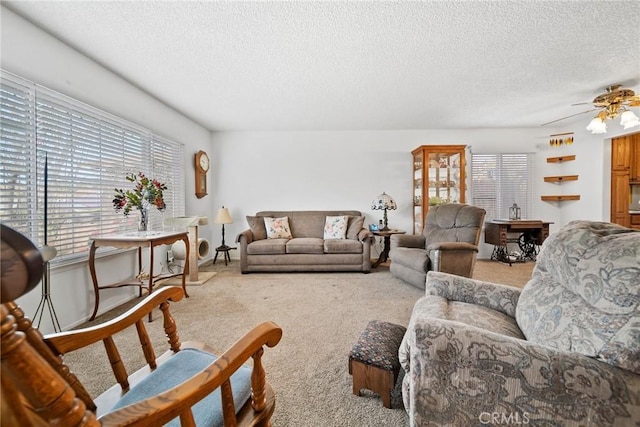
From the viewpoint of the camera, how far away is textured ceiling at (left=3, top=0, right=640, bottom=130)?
187 centimetres

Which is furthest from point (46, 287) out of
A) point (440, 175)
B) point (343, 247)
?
point (440, 175)

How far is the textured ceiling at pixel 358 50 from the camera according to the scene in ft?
6.12

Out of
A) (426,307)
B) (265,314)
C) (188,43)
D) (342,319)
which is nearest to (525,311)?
(426,307)

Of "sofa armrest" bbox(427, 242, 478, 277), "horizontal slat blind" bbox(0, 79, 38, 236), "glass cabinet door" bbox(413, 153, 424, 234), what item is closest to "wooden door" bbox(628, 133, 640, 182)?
"glass cabinet door" bbox(413, 153, 424, 234)

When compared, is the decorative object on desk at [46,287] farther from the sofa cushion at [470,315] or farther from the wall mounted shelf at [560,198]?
the wall mounted shelf at [560,198]

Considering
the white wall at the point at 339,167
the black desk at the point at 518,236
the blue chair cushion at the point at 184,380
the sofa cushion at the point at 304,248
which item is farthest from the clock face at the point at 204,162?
the black desk at the point at 518,236

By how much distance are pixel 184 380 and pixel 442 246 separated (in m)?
2.74

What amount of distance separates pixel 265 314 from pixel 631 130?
5.33 m

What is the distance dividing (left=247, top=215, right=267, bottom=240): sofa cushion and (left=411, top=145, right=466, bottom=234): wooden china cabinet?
2.68 metres

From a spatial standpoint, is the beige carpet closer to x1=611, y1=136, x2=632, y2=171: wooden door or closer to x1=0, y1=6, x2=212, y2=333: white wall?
x1=0, y1=6, x2=212, y2=333: white wall

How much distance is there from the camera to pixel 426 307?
5.00ft

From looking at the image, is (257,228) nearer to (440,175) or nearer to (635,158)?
(440,175)

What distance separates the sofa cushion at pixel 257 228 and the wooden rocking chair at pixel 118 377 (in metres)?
3.19

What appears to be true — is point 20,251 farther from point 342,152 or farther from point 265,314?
point 342,152
